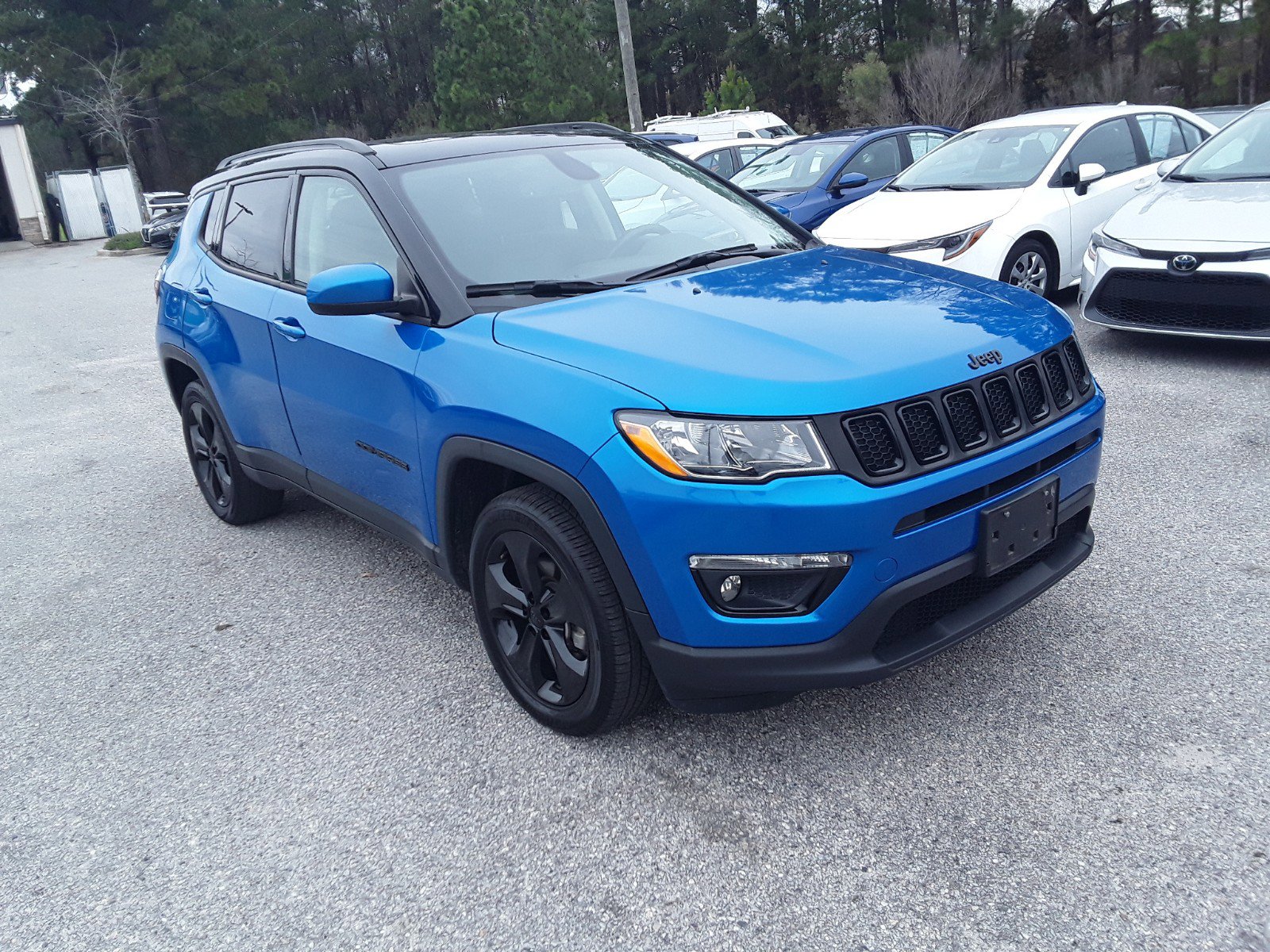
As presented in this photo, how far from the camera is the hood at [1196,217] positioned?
241 inches

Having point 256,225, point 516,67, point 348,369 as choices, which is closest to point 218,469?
point 256,225

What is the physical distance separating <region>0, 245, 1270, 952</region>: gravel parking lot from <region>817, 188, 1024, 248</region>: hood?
3.47 m

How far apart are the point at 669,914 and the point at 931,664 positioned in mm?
1325

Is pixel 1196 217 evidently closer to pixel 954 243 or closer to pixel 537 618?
pixel 954 243

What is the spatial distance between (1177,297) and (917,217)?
2.08 meters

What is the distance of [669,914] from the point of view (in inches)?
95.5

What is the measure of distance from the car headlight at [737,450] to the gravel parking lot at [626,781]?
91 centimetres

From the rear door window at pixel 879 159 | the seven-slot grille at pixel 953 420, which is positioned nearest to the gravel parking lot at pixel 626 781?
the seven-slot grille at pixel 953 420

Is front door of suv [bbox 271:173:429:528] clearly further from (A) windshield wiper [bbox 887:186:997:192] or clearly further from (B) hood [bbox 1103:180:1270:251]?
(A) windshield wiper [bbox 887:186:997:192]

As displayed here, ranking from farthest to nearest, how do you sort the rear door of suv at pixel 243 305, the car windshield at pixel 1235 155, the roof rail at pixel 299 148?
the car windshield at pixel 1235 155, the rear door of suv at pixel 243 305, the roof rail at pixel 299 148

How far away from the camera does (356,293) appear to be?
10.3 feet

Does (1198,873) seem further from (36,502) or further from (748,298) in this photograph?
(36,502)

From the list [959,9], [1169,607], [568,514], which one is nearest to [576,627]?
[568,514]

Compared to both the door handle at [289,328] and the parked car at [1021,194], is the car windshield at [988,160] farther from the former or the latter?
the door handle at [289,328]
